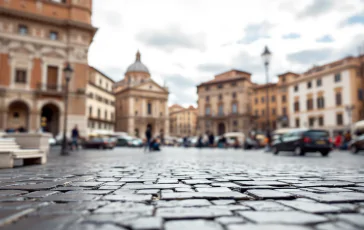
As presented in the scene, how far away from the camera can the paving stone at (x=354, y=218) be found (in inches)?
71.5

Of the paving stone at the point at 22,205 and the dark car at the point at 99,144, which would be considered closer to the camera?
the paving stone at the point at 22,205

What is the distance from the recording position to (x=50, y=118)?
32.8 metres

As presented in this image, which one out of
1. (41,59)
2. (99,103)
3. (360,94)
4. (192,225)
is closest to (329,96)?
(360,94)

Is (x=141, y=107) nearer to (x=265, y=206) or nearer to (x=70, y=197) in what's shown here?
(x=70, y=197)

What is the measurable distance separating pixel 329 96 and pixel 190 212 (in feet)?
157

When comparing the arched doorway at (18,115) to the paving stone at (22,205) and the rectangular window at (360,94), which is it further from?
the rectangular window at (360,94)

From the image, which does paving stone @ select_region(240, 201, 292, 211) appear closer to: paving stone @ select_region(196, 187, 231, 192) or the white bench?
paving stone @ select_region(196, 187, 231, 192)

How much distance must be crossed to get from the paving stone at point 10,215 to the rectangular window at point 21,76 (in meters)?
31.6

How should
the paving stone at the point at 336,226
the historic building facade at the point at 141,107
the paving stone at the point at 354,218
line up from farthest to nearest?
the historic building facade at the point at 141,107 → the paving stone at the point at 354,218 → the paving stone at the point at 336,226

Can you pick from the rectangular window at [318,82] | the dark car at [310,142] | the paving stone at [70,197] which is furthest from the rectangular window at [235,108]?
the paving stone at [70,197]

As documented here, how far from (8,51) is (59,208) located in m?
32.2

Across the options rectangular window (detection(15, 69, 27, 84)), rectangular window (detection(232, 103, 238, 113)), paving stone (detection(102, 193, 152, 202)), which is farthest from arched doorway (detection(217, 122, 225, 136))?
paving stone (detection(102, 193, 152, 202))

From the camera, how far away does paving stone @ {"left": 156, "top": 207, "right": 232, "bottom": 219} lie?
200 centimetres

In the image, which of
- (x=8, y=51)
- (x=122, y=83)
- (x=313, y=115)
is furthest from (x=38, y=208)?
(x=122, y=83)
